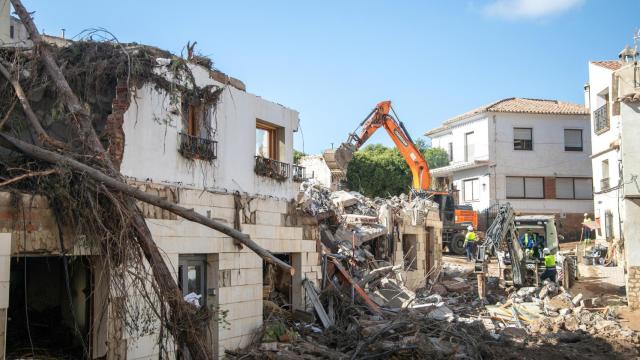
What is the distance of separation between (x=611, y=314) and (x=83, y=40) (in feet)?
52.3

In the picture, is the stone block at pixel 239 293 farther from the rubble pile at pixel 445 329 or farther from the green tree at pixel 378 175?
the green tree at pixel 378 175

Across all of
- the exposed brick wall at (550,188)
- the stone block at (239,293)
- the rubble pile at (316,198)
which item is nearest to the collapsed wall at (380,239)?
the rubble pile at (316,198)

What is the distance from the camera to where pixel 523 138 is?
130 ft

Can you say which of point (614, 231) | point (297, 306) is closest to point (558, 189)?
point (614, 231)

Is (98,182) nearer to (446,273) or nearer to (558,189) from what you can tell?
(446,273)

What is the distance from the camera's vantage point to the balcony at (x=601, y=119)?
95.1ft

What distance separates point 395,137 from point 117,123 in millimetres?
17808

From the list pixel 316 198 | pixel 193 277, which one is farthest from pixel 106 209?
pixel 316 198

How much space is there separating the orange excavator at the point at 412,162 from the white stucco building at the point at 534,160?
340 inches

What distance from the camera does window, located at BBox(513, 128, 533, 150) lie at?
3941cm

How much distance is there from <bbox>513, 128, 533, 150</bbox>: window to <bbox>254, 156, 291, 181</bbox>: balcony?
27.4 metres

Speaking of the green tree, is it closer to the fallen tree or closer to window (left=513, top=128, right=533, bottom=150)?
window (left=513, top=128, right=533, bottom=150)

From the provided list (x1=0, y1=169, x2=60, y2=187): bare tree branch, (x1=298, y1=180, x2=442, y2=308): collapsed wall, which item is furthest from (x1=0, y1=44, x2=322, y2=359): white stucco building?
(x1=298, y1=180, x2=442, y2=308): collapsed wall

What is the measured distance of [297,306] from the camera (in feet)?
47.9
